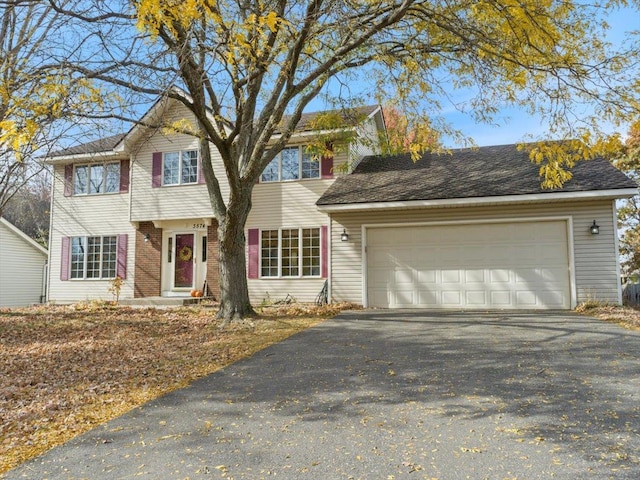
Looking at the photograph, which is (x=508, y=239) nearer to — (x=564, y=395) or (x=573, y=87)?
(x=573, y=87)

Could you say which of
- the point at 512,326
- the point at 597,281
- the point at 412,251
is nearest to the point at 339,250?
the point at 412,251

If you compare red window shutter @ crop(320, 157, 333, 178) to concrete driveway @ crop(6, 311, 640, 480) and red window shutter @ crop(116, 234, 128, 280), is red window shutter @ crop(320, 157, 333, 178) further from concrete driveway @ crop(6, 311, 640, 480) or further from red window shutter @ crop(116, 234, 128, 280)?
concrete driveway @ crop(6, 311, 640, 480)

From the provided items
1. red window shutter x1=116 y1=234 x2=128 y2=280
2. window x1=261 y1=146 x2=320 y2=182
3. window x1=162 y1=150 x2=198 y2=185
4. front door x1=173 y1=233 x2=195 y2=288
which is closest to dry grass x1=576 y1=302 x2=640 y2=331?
window x1=261 y1=146 x2=320 y2=182

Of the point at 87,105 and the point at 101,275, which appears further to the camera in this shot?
the point at 101,275

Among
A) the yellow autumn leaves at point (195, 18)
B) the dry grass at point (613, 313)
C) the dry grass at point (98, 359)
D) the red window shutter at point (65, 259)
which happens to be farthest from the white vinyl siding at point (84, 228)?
the dry grass at point (613, 313)

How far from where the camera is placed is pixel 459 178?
40.1ft

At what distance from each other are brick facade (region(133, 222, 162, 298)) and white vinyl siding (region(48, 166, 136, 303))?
0.85ft

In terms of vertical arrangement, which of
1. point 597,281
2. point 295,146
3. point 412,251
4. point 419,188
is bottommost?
point 597,281

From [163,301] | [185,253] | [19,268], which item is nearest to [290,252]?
[185,253]

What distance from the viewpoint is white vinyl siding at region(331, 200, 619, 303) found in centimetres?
1059

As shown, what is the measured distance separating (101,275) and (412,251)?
1088cm

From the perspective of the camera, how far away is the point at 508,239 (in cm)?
1123

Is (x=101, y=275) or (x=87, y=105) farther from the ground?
(x=87, y=105)

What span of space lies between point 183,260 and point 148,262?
125 centimetres
